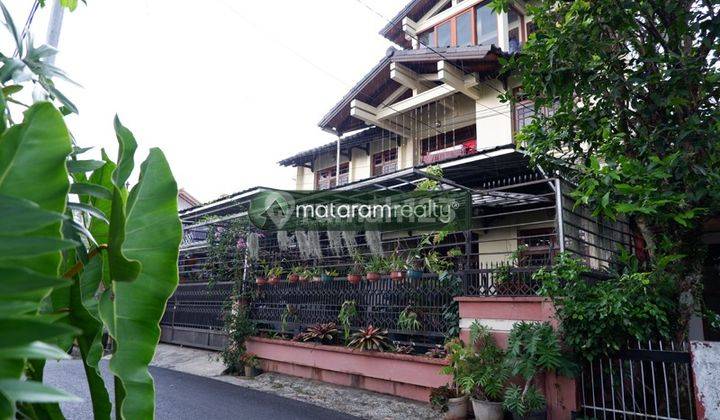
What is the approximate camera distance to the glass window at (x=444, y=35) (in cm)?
1247

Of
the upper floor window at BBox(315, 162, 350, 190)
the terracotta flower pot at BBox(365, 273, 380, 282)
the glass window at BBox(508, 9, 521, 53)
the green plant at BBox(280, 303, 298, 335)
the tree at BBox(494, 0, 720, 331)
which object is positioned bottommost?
the green plant at BBox(280, 303, 298, 335)

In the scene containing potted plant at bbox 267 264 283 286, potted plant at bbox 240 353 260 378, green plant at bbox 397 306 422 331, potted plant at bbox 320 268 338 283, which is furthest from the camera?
potted plant at bbox 267 264 283 286

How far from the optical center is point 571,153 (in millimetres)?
4910

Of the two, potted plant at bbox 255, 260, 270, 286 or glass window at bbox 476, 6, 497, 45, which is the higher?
glass window at bbox 476, 6, 497, 45

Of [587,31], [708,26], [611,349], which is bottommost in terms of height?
[611,349]

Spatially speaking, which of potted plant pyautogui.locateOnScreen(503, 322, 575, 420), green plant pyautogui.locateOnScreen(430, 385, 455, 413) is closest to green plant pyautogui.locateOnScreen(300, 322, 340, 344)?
green plant pyautogui.locateOnScreen(430, 385, 455, 413)

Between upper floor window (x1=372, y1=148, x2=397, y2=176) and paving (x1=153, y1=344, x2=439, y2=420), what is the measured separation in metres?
6.44

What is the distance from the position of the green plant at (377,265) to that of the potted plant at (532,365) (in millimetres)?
2457

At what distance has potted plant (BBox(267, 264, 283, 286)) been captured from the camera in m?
8.15

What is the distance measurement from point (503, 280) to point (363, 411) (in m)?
2.28

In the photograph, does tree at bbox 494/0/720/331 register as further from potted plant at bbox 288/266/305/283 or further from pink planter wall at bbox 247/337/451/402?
potted plant at bbox 288/266/305/283

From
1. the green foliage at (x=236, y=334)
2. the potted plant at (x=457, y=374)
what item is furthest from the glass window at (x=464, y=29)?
the potted plant at (x=457, y=374)

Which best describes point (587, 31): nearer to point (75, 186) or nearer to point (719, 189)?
point (719, 189)

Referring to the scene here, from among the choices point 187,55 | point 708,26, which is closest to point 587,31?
point 708,26
